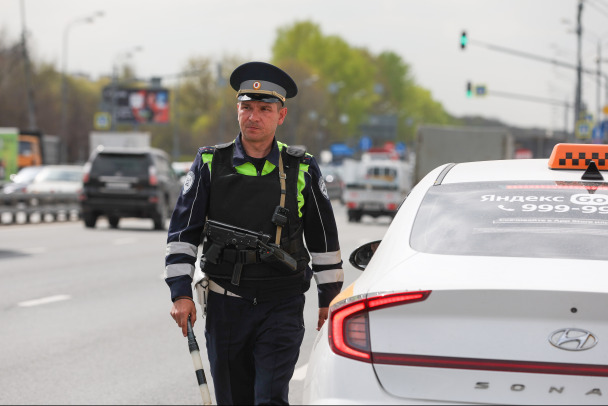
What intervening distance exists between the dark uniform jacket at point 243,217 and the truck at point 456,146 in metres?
29.9

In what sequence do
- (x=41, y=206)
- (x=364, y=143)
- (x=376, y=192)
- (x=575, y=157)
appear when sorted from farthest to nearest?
(x=364, y=143)
(x=376, y=192)
(x=41, y=206)
(x=575, y=157)

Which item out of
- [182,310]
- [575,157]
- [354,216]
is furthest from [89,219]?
[575,157]

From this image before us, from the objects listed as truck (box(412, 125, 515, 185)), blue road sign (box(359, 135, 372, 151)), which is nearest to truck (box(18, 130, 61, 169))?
truck (box(412, 125, 515, 185))

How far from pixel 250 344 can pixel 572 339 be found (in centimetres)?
179

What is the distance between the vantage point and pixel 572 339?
362 centimetres

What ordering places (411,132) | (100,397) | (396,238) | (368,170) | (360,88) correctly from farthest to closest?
(411,132) → (360,88) → (368,170) → (100,397) → (396,238)

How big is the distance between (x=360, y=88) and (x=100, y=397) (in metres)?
107

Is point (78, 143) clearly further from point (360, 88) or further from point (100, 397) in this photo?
point (100, 397)

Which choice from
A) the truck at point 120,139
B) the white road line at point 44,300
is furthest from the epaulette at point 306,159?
the truck at point 120,139

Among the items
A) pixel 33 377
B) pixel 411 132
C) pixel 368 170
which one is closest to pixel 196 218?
pixel 33 377

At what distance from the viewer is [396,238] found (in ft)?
14.1

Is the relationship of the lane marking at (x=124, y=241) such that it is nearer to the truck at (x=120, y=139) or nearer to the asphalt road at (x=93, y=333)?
the asphalt road at (x=93, y=333)

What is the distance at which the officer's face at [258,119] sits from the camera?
5117 millimetres

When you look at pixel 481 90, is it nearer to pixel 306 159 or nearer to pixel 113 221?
pixel 113 221
